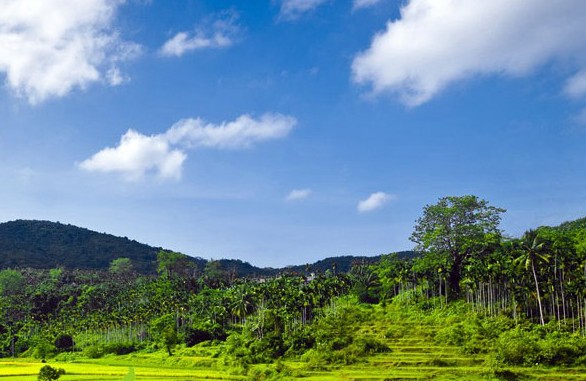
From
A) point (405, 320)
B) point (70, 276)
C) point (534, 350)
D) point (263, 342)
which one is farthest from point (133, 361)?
point (70, 276)

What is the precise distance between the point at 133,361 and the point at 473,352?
4953 centimetres

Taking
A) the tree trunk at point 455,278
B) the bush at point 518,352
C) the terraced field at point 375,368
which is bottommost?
the terraced field at point 375,368

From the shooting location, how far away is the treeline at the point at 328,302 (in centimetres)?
7400

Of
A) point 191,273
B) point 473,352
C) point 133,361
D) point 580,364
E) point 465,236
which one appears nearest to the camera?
point 580,364

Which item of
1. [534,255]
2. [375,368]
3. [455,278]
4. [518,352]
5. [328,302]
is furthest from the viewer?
[328,302]

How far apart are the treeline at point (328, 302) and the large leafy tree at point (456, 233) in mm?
176

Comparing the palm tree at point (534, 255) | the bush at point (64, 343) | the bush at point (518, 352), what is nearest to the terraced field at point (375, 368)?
the bush at point (518, 352)

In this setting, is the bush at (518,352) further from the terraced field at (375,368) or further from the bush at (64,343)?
the bush at (64,343)

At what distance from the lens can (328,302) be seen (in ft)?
347

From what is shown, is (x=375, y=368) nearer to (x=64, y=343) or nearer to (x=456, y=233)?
(x=456, y=233)

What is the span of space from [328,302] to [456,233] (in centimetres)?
2744

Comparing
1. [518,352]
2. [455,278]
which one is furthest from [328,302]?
[518,352]

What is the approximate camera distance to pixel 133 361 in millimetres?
84000

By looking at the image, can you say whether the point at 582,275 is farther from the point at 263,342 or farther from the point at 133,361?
the point at 133,361
